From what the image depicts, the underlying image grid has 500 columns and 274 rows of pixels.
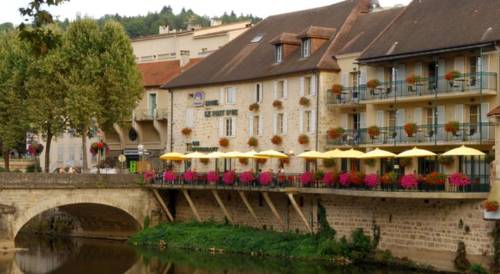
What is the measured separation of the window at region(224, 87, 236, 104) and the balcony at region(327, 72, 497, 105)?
8514mm

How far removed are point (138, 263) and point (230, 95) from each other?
1482cm

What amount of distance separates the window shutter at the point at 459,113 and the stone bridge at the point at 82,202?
1890 centimetres

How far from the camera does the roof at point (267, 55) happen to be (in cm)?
5238

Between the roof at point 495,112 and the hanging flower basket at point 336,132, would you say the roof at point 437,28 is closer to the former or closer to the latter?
the roof at point 495,112

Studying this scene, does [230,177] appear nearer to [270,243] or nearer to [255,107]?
[270,243]

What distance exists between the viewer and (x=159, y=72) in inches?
2803

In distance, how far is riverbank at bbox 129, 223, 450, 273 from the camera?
42.2m

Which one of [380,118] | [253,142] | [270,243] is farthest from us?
[253,142]

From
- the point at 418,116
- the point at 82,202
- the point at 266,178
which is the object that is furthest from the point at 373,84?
the point at 82,202

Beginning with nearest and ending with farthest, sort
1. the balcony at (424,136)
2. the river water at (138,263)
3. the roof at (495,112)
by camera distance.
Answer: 1. the roof at (495,112)
2. the balcony at (424,136)
3. the river water at (138,263)

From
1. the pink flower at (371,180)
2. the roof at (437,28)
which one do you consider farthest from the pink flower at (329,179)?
the roof at (437,28)

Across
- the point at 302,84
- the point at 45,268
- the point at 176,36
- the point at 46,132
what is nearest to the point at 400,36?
the point at 302,84

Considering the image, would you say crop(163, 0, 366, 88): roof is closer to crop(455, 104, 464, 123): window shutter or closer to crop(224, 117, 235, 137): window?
crop(224, 117, 235, 137): window

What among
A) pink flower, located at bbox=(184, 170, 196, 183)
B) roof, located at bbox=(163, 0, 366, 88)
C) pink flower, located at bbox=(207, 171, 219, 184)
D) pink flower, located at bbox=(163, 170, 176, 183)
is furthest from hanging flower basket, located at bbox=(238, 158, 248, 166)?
pink flower, located at bbox=(207, 171, 219, 184)
